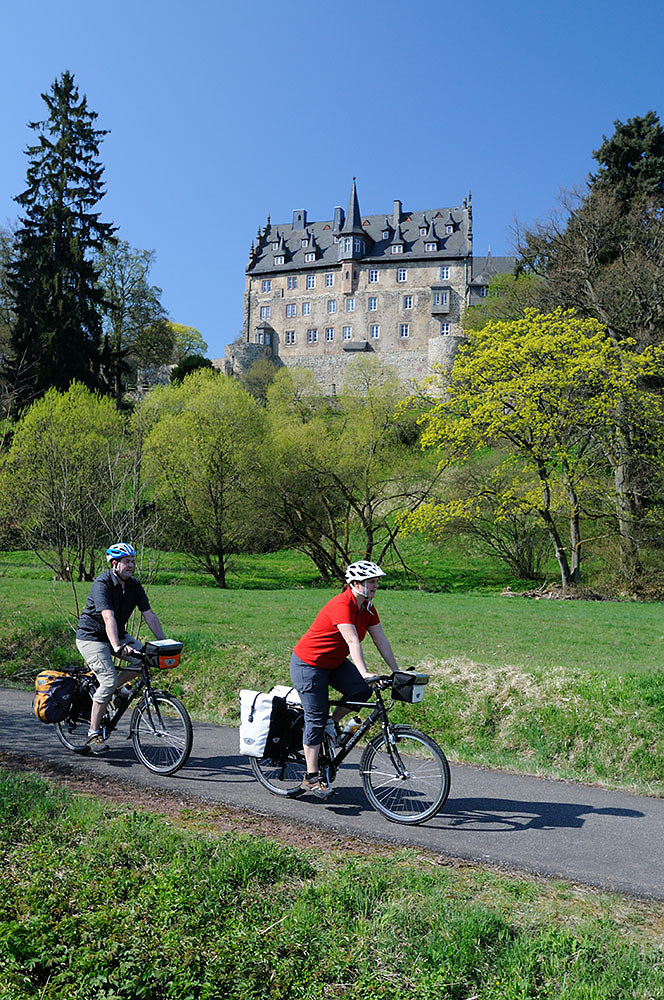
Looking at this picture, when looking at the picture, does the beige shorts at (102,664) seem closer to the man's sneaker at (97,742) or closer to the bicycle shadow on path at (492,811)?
the man's sneaker at (97,742)

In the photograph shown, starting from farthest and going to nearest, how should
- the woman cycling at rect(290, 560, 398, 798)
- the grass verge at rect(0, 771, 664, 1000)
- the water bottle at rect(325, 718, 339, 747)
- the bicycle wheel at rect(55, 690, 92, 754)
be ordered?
the bicycle wheel at rect(55, 690, 92, 754) < the water bottle at rect(325, 718, 339, 747) < the woman cycling at rect(290, 560, 398, 798) < the grass verge at rect(0, 771, 664, 1000)

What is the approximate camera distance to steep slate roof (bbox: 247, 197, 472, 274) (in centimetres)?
10631

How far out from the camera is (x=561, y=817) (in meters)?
7.52

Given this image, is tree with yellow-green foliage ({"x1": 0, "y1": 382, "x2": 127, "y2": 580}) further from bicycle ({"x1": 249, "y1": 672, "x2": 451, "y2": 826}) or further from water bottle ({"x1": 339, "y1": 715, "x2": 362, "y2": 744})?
water bottle ({"x1": 339, "y1": 715, "x2": 362, "y2": 744})

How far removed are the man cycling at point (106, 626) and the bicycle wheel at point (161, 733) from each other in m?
0.44

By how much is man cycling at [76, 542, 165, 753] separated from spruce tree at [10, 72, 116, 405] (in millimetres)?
47992

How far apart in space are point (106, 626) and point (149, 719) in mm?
1078

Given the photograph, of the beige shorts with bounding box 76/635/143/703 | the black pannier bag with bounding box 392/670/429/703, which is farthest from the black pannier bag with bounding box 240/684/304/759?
the beige shorts with bounding box 76/635/143/703

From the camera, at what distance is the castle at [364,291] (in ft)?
343

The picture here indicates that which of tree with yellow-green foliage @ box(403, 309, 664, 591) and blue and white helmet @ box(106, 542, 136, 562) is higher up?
tree with yellow-green foliage @ box(403, 309, 664, 591)

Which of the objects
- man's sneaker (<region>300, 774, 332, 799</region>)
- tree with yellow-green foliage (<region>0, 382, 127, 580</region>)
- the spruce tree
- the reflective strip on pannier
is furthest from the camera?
the spruce tree

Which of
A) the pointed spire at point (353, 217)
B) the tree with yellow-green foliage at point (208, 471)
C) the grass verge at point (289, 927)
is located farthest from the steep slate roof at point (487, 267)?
the grass verge at point (289, 927)

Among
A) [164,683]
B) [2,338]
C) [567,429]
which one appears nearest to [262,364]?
[2,338]

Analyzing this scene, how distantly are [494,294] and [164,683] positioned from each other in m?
72.6
